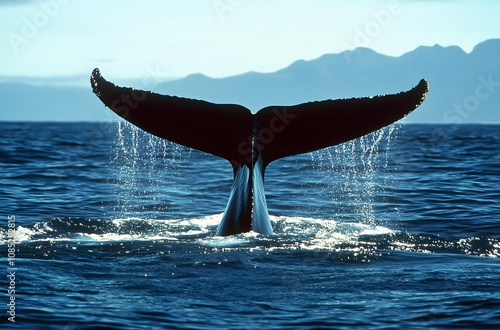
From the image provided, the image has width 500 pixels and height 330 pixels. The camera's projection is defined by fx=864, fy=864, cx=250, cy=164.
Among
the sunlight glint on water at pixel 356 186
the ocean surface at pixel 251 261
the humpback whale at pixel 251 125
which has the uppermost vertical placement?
the humpback whale at pixel 251 125

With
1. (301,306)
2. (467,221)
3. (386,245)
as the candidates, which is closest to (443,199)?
(467,221)

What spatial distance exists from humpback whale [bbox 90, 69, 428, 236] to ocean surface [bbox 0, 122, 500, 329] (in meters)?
0.43

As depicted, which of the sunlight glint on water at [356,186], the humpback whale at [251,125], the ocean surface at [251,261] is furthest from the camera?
the sunlight glint on water at [356,186]

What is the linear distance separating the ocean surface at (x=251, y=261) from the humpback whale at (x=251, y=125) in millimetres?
429

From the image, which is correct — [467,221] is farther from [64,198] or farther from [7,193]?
[7,193]

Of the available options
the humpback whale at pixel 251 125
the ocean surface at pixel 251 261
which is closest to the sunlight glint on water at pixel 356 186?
the ocean surface at pixel 251 261

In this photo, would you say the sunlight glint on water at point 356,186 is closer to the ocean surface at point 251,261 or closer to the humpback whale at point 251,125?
the ocean surface at point 251,261

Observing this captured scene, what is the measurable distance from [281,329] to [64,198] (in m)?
10.6

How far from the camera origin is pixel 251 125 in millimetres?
10125

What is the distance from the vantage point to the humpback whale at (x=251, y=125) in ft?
31.4

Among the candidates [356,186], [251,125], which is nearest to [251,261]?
[251,125]

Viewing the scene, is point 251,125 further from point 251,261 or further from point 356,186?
point 356,186

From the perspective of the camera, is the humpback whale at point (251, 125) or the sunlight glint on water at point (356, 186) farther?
the sunlight glint on water at point (356, 186)

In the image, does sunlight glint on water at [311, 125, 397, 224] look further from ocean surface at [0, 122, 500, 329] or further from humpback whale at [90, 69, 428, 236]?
humpback whale at [90, 69, 428, 236]
